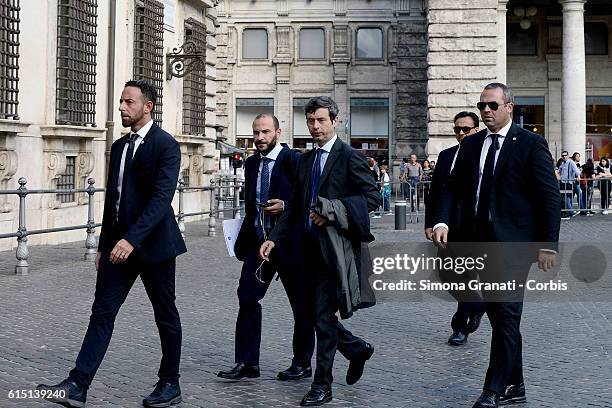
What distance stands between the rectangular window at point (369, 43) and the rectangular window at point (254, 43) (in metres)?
3.97

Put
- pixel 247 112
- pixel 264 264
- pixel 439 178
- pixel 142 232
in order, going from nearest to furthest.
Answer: pixel 142 232 → pixel 264 264 → pixel 439 178 → pixel 247 112

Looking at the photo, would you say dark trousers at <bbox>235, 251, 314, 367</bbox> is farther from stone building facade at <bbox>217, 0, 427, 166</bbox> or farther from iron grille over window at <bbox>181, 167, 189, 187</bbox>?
stone building facade at <bbox>217, 0, 427, 166</bbox>

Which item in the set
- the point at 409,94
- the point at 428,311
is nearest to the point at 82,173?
the point at 428,311

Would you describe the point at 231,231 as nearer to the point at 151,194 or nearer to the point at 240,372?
the point at 240,372

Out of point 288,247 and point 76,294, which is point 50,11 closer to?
point 76,294

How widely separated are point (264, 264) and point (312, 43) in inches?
1513

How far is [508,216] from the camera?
6.49 meters

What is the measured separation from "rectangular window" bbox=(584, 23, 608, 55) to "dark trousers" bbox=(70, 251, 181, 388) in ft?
132

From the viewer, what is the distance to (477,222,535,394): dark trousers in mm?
6336

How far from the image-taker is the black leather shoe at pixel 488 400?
6.25 meters

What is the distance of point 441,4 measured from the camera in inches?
1369

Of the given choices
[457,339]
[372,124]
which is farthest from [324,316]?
[372,124]

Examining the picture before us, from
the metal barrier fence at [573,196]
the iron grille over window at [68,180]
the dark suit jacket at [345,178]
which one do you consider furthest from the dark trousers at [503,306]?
the metal barrier fence at [573,196]

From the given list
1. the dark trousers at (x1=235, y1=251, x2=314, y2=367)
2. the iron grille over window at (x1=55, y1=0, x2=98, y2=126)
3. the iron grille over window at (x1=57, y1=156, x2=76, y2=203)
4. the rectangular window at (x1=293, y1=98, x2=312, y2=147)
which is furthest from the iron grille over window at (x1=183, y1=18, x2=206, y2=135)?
the rectangular window at (x1=293, y1=98, x2=312, y2=147)
